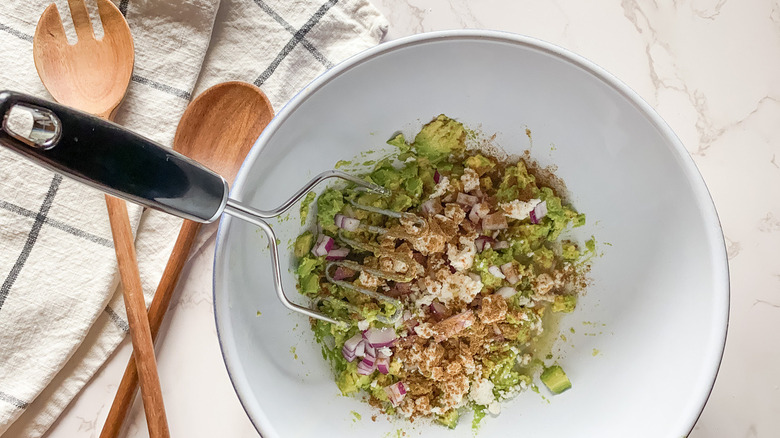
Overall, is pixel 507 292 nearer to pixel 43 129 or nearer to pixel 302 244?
pixel 302 244

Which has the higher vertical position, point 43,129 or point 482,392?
point 43,129

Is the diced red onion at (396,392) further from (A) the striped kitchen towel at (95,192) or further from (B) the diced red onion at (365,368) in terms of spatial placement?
(A) the striped kitchen towel at (95,192)

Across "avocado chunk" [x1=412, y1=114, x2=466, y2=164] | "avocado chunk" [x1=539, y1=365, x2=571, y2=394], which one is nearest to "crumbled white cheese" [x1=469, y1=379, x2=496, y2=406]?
"avocado chunk" [x1=539, y1=365, x2=571, y2=394]

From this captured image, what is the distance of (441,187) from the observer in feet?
3.71

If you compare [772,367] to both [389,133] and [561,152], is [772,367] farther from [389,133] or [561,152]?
[389,133]

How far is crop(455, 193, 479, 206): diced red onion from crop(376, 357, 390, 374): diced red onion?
Result: 1.07ft

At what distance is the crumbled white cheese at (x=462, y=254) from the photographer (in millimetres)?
1116

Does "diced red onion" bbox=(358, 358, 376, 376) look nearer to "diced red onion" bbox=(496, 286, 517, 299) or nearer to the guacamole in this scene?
the guacamole

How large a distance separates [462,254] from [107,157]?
642mm

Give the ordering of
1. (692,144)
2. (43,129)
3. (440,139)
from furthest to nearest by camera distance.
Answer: (692,144) → (440,139) → (43,129)

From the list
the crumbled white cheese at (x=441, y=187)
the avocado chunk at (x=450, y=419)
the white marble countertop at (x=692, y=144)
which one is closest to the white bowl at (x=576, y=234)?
the avocado chunk at (x=450, y=419)

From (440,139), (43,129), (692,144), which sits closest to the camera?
(43,129)

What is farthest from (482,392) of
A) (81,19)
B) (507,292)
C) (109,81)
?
(81,19)

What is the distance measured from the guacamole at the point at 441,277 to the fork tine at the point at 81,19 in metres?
0.55
